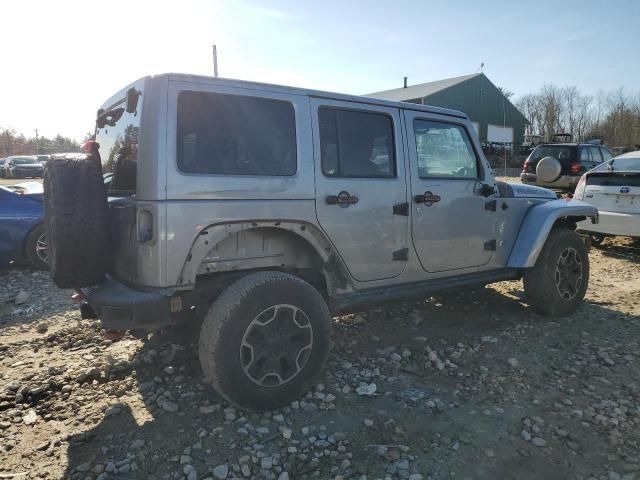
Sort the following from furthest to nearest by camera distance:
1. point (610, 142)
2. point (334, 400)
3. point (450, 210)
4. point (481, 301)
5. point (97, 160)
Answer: point (610, 142) → point (481, 301) → point (450, 210) → point (334, 400) → point (97, 160)

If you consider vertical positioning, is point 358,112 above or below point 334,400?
above

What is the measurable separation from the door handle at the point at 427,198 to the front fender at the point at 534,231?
4.06ft

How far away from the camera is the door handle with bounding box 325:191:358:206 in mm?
3242

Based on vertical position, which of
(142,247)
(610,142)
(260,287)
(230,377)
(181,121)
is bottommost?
(230,377)

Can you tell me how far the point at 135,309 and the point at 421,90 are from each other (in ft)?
116

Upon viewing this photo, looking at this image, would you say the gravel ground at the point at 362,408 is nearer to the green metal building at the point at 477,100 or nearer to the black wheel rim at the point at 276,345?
the black wheel rim at the point at 276,345

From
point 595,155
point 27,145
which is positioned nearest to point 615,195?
point 595,155

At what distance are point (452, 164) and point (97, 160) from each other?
9.16ft

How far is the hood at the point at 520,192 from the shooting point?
14.7 feet

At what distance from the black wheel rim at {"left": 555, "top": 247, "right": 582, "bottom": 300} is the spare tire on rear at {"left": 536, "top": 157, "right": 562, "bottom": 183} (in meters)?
6.78

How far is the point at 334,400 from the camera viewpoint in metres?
3.18

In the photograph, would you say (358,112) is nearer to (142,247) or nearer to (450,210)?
(450,210)

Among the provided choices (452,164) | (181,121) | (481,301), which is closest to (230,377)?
(181,121)

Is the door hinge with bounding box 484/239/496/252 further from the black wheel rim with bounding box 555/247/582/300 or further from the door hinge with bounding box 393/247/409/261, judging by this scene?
the door hinge with bounding box 393/247/409/261
